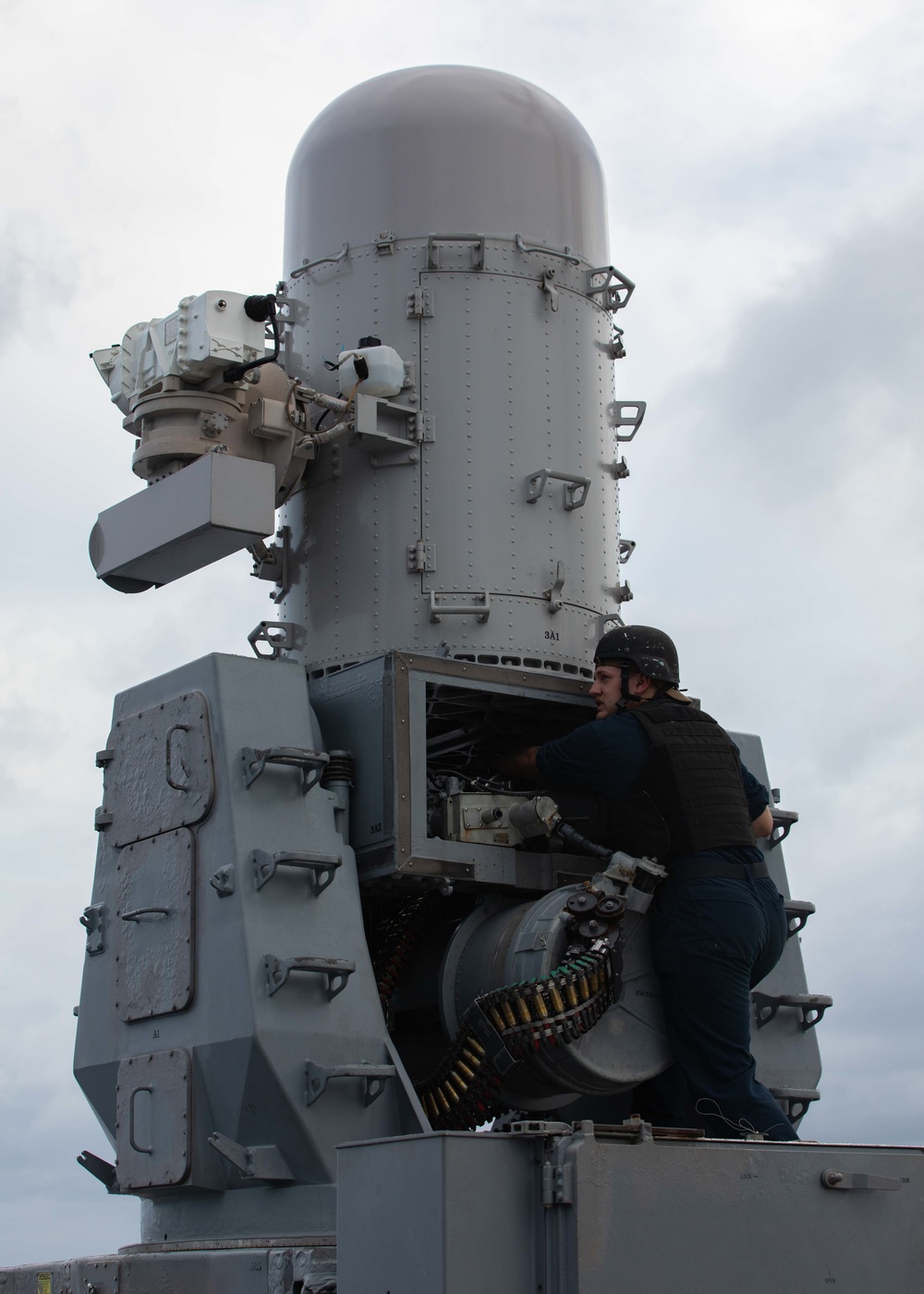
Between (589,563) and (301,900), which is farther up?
(589,563)

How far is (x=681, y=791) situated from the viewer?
975cm

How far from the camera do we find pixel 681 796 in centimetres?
975

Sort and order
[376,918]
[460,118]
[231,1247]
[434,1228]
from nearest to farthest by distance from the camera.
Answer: [434,1228] < [231,1247] < [376,918] < [460,118]

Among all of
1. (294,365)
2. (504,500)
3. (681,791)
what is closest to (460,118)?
(294,365)

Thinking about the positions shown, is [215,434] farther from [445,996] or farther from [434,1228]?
[434,1228]

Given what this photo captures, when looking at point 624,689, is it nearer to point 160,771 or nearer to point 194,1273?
point 160,771

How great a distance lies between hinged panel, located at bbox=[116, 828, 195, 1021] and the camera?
374 inches

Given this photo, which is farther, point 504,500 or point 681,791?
point 504,500

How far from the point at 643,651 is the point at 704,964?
190 centimetres

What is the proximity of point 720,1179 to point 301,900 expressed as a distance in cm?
291

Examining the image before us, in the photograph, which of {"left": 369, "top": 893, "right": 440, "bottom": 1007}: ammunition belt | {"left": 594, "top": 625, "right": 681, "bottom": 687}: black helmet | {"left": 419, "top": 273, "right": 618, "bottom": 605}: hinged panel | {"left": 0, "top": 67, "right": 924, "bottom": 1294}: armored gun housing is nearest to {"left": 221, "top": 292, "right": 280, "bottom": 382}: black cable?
{"left": 0, "top": 67, "right": 924, "bottom": 1294}: armored gun housing

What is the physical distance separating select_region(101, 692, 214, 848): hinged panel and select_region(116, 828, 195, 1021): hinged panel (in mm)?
130

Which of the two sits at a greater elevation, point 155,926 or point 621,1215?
point 155,926

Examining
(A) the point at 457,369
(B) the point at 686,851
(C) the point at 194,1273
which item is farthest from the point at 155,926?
(A) the point at 457,369
